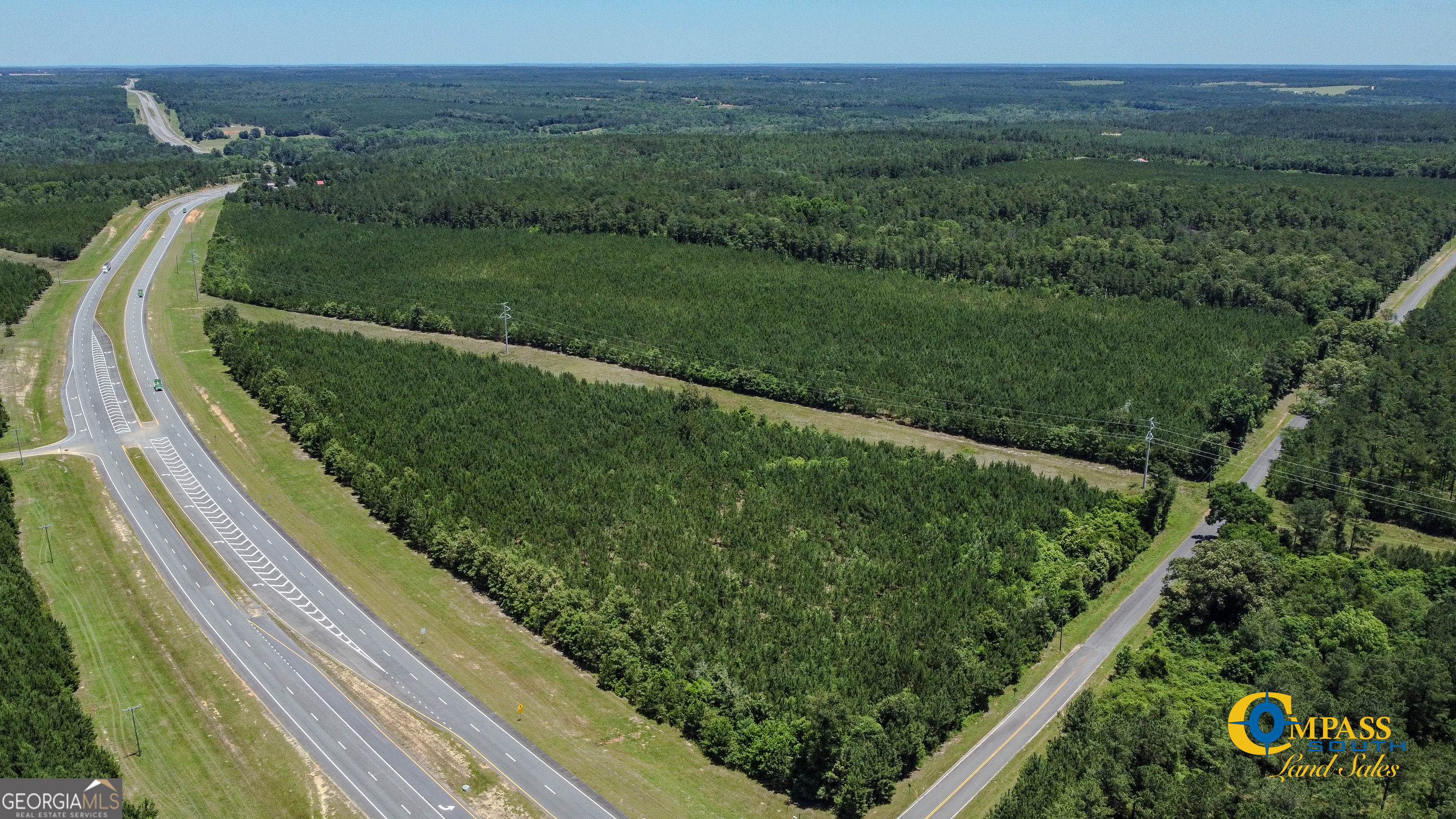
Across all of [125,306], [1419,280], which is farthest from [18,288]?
[1419,280]

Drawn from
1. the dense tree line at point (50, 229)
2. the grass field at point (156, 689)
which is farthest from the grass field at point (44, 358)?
the grass field at point (156, 689)

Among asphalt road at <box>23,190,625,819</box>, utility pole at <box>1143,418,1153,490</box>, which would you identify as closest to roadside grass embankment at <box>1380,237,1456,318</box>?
utility pole at <box>1143,418,1153,490</box>

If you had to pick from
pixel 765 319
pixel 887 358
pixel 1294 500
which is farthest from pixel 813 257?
pixel 1294 500

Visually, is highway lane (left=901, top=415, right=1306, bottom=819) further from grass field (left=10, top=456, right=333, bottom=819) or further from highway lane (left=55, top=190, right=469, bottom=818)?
grass field (left=10, top=456, right=333, bottom=819)

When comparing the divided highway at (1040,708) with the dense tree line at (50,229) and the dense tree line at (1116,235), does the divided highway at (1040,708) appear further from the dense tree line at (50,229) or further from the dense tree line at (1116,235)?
the dense tree line at (50,229)

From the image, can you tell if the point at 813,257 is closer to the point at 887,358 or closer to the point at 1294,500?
the point at 887,358

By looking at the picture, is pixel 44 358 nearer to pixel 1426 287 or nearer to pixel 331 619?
pixel 331 619
